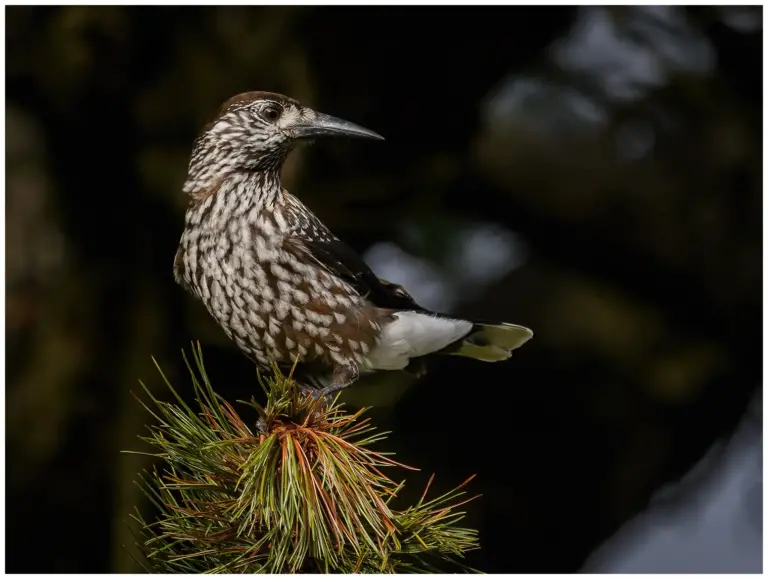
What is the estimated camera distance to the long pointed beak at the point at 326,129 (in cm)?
324

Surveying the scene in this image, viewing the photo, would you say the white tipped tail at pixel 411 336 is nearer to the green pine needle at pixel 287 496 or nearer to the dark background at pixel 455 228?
the green pine needle at pixel 287 496

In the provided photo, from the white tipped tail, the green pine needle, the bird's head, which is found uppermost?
the bird's head

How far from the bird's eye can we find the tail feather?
937mm

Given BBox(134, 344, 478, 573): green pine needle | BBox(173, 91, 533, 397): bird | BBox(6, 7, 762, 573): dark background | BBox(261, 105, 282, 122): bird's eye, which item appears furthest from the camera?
BBox(6, 7, 762, 573): dark background

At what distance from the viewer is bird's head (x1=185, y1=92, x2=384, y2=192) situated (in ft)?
10.7

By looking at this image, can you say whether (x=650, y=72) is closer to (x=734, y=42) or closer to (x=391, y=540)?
(x=734, y=42)

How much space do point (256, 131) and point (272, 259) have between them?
1.34ft

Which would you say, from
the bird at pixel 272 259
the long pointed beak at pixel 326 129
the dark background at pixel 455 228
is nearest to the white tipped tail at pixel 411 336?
the bird at pixel 272 259

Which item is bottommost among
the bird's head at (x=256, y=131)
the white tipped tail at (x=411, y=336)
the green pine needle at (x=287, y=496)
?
the green pine needle at (x=287, y=496)

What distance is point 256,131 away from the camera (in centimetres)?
328

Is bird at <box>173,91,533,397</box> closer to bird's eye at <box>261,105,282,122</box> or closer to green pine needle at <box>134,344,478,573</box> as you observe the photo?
bird's eye at <box>261,105,282,122</box>

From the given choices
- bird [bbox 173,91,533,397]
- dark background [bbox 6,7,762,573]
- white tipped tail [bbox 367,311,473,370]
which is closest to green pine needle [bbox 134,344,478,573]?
bird [bbox 173,91,533,397]

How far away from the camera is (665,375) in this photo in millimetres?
6270

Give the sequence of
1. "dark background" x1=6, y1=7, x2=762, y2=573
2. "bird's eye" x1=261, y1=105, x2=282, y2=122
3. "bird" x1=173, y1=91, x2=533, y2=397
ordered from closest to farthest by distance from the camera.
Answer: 1. "bird" x1=173, y1=91, x2=533, y2=397
2. "bird's eye" x1=261, y1=105, x2=282, y2=122
3. "dark background" x1=6, y1=7, x2=762, y2=573
